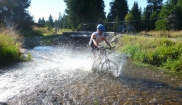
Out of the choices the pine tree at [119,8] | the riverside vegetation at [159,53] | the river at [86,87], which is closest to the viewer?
the river at [86,87]

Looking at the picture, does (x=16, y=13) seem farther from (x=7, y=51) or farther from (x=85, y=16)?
(x=7, y=51)

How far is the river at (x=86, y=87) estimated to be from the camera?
6.09m

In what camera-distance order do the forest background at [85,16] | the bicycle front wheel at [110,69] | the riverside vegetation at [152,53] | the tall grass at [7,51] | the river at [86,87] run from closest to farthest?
the river at [86,87] < the bicycle front wheel at [110,69] < the riverside vegetation at [152,53] < the tall grass at [7,51] < the forest background at [85,16]

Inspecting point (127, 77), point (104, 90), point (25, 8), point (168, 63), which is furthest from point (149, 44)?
point (25, 8)

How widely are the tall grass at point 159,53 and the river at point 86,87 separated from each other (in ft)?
3.43

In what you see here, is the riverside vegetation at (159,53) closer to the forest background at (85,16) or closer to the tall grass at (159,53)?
the tall grass at (159,53)

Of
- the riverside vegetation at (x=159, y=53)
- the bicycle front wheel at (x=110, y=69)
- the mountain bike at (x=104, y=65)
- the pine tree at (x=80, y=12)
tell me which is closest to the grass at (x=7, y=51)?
the mountain bike at (x=104, y=65)

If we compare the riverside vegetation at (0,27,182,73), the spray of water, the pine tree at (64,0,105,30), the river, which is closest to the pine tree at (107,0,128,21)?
the pine tree at (64,0,105,30)

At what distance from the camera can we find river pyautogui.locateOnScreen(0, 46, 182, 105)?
20.0ft

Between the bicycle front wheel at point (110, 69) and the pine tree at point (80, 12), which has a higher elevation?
the pine tree at point (80, 12)

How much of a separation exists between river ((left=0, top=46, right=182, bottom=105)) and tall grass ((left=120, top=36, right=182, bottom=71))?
1.04m

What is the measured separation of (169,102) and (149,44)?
25.5ft

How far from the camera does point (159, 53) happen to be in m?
11.3

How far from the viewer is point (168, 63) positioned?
10.4 meters
